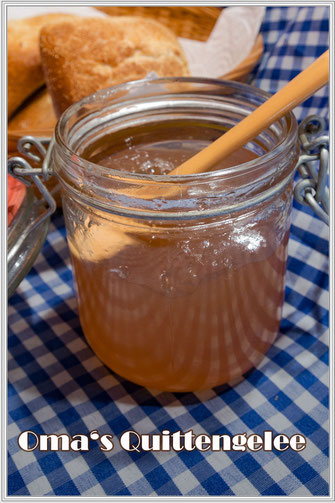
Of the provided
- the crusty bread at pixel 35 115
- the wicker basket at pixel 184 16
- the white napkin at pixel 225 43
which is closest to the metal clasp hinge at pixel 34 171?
the crusty bread at pixel 35 115

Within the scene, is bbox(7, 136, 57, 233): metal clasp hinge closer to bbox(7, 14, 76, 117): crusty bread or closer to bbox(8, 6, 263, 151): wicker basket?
bbox(7, 14, 76, 117): crusty bread

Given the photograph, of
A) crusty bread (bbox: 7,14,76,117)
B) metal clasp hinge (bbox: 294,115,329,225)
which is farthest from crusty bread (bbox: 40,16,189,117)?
metal clasp hinge (bbox: 294,115,329,225)

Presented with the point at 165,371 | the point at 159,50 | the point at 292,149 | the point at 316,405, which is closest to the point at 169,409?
the point at 165,371

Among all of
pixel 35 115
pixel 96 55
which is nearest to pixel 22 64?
pixel 35 115

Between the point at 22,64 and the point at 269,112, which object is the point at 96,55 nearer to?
the point at 22,64

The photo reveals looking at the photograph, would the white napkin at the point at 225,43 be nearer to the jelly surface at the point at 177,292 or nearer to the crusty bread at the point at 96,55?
the crusty bread at the point at 96,55

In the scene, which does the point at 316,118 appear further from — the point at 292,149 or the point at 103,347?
the point at 103,347
